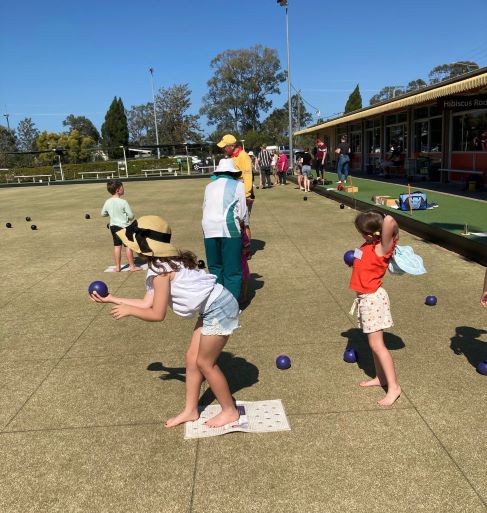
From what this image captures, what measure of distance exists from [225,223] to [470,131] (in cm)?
1517

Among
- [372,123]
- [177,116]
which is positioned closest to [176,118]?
[177,116]

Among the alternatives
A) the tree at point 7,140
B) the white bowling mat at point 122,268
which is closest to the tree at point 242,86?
the tree at point 7,140

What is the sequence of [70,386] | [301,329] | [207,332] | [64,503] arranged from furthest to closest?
[301,329], [70,386], [207,332], [64,503]

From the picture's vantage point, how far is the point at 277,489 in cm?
269

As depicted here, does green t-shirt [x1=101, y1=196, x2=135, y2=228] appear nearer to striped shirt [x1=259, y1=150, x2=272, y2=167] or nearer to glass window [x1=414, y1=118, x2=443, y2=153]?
striped shirt [x1=259, y1=150, x2=272, y2=167]

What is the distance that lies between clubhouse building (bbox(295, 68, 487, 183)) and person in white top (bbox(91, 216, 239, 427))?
11.0m

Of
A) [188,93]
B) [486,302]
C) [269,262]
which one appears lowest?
[269,262]

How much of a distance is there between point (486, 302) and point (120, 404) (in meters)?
2.87

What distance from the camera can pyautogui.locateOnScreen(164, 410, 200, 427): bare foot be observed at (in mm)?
3348

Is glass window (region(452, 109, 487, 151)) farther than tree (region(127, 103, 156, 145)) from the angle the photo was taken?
No

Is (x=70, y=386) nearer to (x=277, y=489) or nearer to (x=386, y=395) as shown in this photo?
(x=277, y=489)

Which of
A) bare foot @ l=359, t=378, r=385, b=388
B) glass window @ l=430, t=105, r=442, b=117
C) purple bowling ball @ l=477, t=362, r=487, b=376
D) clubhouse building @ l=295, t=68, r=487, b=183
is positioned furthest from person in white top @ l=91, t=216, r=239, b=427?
glass window @ l=430, t=105, r=442, b=117

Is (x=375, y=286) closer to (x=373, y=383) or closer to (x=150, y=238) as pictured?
(x=373, y=383)

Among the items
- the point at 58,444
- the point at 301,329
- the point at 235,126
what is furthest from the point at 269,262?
the point at 235,126
